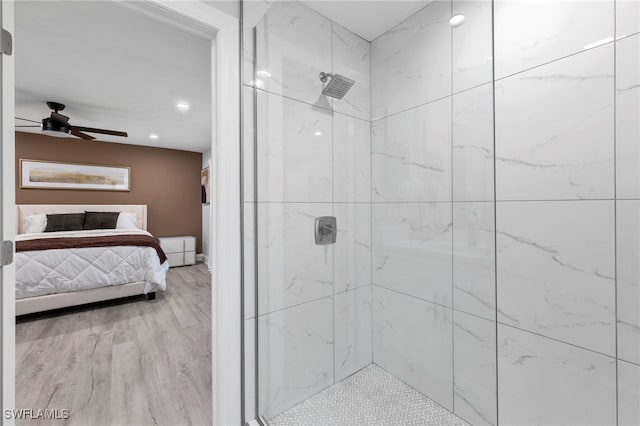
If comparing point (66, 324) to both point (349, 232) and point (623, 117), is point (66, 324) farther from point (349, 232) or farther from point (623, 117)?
point (623, 117)

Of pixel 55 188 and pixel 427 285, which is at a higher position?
pixel 55 188

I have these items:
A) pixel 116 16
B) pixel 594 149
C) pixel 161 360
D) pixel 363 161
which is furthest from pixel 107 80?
pixel 594 149

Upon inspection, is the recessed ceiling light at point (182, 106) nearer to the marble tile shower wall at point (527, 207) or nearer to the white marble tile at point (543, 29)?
the marble tile shower wall at point (527, 207)

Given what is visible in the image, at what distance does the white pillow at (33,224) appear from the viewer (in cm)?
424

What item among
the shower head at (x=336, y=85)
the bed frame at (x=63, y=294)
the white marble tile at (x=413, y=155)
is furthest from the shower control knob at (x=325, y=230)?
the bed frame at (x=63, y=294)

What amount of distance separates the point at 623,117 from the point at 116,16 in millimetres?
2629

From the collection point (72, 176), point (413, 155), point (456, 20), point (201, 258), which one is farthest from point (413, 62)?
point (72, 176)

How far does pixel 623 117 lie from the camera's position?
0.83m

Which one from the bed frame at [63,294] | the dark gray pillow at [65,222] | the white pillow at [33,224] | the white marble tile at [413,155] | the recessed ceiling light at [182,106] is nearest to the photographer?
the white marble tile at [413,155]

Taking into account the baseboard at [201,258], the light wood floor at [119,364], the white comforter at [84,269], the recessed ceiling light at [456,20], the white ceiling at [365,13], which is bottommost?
the light wood floor at [119,364]

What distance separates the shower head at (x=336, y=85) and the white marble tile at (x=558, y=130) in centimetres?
65

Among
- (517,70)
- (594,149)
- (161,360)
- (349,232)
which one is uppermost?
(517,70)

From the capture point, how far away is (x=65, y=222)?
4.46 m

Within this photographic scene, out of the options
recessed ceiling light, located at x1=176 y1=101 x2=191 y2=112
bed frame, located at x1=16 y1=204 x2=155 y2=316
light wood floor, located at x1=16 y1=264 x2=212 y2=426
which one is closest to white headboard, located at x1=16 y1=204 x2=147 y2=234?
bed frame, located at x1=16 y1=204 x2=155 y2=316
